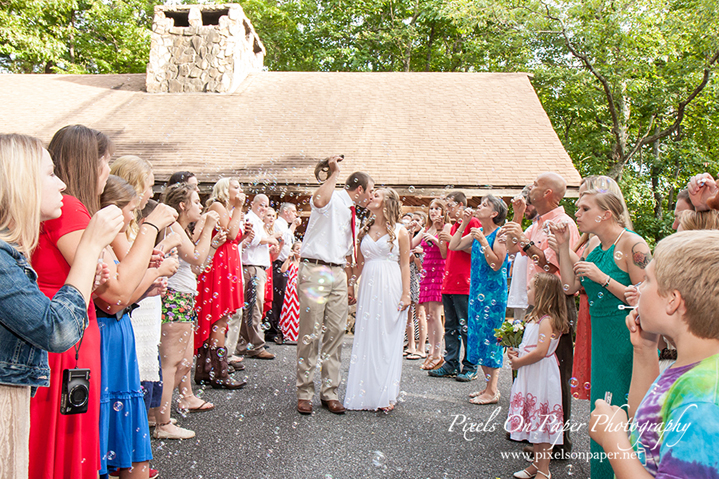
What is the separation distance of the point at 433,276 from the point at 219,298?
314 centimetres

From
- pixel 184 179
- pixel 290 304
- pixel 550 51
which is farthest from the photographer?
pixel 550 51

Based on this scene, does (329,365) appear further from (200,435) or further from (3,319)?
(3,319)

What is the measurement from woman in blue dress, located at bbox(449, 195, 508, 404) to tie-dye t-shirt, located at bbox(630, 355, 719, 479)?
11.3 feet

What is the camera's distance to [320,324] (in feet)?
14.9

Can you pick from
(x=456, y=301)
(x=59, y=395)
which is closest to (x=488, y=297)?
(x=456, y=301)

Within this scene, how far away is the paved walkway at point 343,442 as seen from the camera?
10.9 feet

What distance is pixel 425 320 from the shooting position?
7.45 meters

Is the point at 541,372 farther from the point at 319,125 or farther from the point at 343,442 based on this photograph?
the point at 319,125

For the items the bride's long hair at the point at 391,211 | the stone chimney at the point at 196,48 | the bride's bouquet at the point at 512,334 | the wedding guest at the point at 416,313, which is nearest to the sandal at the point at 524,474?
the bride's bouquet at the point at 512,334

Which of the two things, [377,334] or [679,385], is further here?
[377,334]

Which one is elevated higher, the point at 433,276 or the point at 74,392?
the point at 74,392

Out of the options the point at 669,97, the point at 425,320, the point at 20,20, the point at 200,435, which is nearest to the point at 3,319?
the point at 200,435

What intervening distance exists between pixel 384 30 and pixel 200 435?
2118 cm

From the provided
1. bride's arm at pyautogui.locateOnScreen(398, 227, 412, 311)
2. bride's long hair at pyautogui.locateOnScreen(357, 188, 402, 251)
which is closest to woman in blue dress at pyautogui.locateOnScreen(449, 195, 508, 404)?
bride's arm at pyautogui.locateOnScreen(398, 227, 412, 311)
